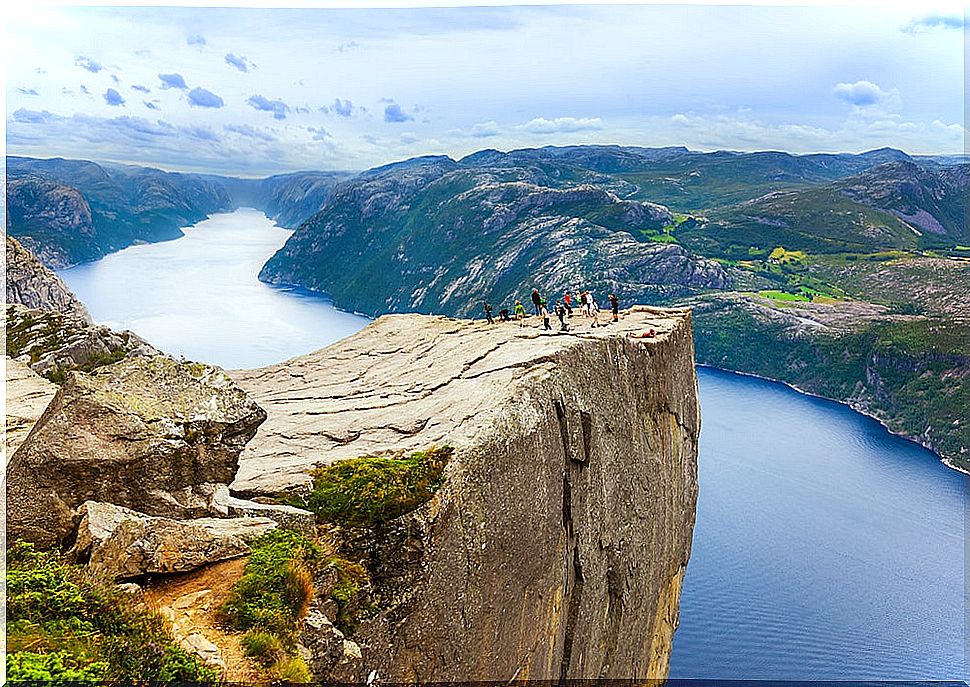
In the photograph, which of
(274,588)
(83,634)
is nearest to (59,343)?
(274,588)

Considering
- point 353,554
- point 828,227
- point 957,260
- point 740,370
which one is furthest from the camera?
point 828,227

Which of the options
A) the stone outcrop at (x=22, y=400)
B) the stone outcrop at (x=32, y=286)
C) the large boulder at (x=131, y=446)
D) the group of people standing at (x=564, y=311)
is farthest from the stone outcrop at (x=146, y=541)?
the stone outcrop at (x=32, y=286)

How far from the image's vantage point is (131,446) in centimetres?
578

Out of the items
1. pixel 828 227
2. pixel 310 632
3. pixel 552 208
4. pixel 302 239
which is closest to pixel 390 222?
pixel 302 239

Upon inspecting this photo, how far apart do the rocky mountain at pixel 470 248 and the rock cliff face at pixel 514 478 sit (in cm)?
6081

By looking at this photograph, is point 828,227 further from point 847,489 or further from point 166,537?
point 166,537

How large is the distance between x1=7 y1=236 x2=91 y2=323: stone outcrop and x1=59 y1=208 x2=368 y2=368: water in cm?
858

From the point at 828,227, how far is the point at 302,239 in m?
80.8

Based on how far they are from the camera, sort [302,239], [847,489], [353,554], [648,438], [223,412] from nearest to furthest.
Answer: [353,554], [223,412], [648,438], [847,489], [302,239]

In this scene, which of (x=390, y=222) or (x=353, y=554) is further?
(x=390, y=222)

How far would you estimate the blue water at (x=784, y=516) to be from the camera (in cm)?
2191

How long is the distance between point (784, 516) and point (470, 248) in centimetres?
6255

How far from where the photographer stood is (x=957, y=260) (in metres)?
86.3

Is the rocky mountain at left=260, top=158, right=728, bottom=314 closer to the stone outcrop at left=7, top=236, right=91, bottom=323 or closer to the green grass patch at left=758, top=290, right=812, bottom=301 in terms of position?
the green grass patch at left=758, top=290, right=812, bottom=301
